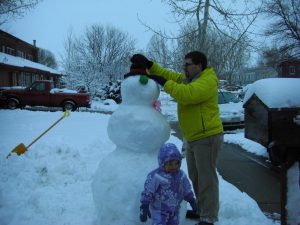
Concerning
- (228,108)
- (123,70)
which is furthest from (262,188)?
(123,70)

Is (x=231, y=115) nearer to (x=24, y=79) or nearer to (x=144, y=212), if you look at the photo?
(x=144, y=212)

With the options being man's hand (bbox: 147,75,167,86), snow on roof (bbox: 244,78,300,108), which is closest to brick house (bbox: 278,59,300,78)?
snow on roof (bbox: 244,78,300,108)

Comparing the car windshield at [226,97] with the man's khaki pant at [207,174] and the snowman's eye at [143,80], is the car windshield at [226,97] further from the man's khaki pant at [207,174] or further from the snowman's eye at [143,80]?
the snowman's eye at [143,80]

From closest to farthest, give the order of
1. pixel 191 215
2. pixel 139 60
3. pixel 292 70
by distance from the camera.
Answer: pixel 139 60 < pixel 191 215 < pixel 292 70

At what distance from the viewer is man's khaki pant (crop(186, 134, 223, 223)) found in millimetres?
3754

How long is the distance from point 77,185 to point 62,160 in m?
1.27

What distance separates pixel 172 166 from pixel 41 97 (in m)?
18.9

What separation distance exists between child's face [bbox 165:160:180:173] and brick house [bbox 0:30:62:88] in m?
23.7

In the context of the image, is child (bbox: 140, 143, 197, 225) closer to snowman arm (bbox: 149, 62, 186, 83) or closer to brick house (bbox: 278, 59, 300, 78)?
snowman arm (bbox: 149, 62, 186, 83)

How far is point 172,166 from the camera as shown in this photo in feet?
10.7

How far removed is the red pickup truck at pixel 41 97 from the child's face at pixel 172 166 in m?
18.6

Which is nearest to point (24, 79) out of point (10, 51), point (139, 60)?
point (10, 51)

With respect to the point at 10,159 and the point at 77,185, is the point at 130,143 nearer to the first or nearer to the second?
the point at 77,185

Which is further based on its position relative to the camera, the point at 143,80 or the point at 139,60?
the point at 139,60
